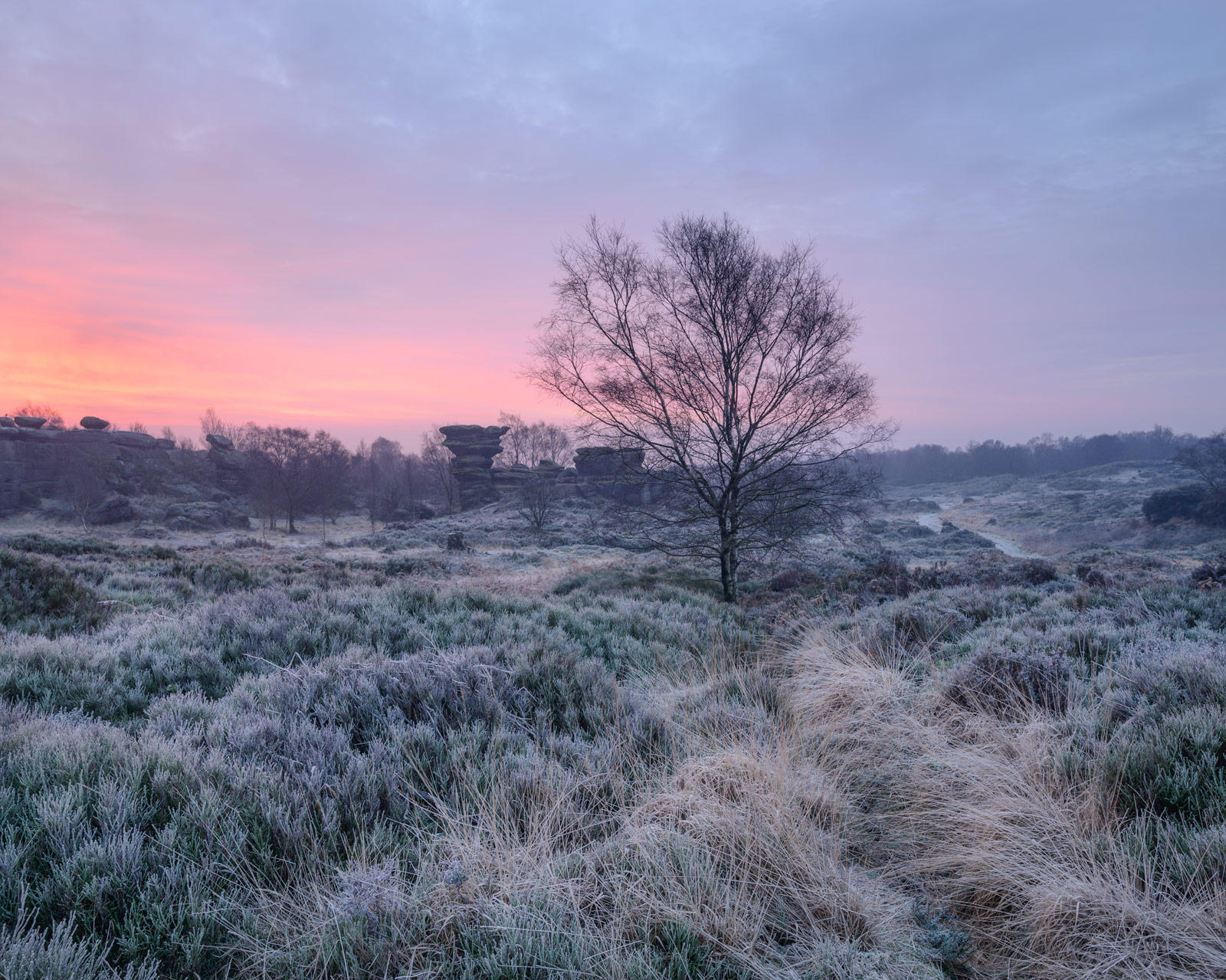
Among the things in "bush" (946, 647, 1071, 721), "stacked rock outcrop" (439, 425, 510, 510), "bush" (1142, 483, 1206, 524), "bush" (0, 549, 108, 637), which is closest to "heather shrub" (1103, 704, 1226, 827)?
"bush" (946, 647, 1071, 721)

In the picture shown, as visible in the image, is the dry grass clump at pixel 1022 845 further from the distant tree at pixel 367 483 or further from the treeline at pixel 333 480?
the distant tree at pixel 367 483

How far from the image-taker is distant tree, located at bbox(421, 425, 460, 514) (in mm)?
78062

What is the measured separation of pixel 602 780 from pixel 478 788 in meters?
0.74

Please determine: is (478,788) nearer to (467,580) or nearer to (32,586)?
(32,586)

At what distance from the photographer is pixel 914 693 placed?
5.11 metres

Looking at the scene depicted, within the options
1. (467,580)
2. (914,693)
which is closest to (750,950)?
(914,693)

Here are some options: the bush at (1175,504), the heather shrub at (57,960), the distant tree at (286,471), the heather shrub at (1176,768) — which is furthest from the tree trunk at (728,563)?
the distant tree at (286,471)

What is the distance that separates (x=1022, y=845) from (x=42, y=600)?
455 inches

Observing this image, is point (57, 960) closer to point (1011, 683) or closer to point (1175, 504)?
point (1011, 683)

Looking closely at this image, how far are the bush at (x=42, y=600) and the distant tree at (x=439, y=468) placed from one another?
64521 millimetres

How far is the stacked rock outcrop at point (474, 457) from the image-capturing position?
2940 inches

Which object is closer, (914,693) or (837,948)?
(837,948)

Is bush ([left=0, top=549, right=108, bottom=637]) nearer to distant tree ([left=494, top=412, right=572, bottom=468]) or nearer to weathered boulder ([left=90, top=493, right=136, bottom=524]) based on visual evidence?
weathered boulder ([left=90, top=493, right=136, bottom=524])

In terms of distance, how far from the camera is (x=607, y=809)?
3.24 metres
